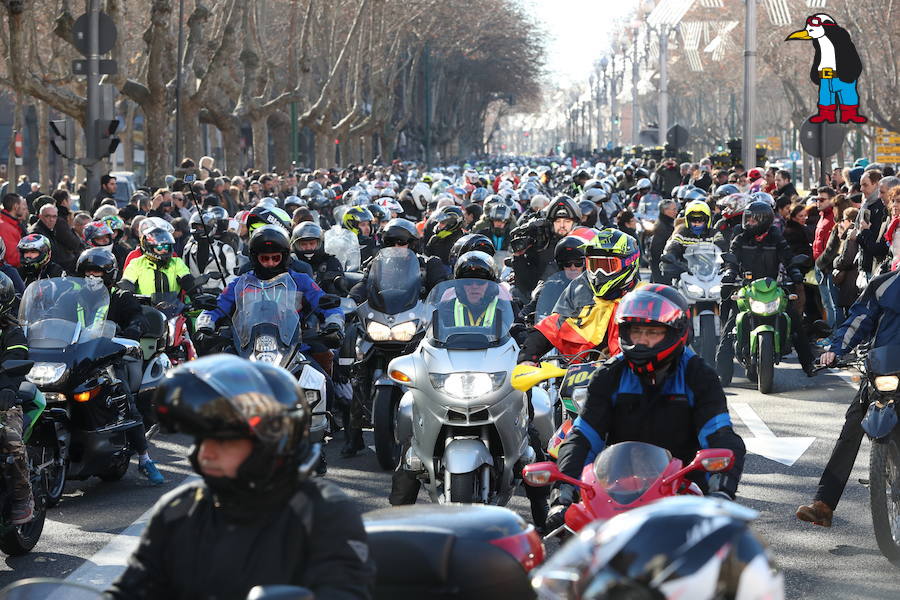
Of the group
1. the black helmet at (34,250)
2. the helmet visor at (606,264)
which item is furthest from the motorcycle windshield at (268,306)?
the black helmet at (34,250)

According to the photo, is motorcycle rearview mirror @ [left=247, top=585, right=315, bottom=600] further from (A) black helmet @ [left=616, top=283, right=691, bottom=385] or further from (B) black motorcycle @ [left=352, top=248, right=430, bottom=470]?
(B) black motorcycle @ [left=352, top=248, right=430, bottom=470]

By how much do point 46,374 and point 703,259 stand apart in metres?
7.95

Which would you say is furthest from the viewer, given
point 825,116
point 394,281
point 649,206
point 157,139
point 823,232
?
point 157,139

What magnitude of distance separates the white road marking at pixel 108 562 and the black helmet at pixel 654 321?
2767 millimetres

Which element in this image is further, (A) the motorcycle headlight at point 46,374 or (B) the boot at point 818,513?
(A) the motorcycle headlight at point 46,374

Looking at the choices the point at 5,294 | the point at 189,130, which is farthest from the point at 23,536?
the point at 189,130

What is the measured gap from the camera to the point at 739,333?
575 inches

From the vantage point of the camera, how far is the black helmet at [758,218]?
46.7 feet

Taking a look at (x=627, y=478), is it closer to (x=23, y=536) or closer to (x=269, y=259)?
(x=23, y=536)

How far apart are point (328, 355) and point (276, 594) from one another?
7.74 metres

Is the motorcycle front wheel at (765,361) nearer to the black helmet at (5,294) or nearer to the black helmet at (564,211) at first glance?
the black helmet at (564,211)

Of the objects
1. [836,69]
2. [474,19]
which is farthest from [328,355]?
[474,19]

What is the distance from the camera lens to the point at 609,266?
27.1ft

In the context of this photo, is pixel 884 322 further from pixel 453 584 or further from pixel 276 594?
pixel 276 594
